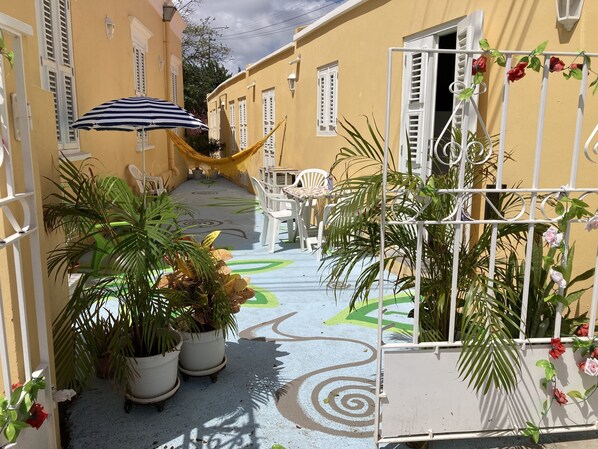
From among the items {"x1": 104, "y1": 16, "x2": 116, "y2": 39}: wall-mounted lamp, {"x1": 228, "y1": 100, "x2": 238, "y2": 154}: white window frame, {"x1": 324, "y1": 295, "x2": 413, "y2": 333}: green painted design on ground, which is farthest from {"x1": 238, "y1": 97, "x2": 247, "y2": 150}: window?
{"x1": 324, "y1": 295, "x2": 413, "y2": 333}: green painted design on ground

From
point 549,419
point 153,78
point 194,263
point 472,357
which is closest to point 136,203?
point 194,263

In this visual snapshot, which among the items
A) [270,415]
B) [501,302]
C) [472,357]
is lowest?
[270,415]

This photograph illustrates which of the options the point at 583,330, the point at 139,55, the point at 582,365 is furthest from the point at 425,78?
the point at 139,55

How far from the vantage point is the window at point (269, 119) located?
32.3ft

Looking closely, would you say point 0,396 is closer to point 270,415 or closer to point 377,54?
point 270,415

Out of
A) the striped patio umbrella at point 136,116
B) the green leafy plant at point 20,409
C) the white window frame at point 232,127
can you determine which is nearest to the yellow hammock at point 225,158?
the striped patio umbrella at point 136,116

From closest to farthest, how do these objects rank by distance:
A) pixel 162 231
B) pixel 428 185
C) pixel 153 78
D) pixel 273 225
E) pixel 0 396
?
pixel 0 396 → pixel 428 185 → pixel 162 231 → pixel 273 225 → pixel 153 78

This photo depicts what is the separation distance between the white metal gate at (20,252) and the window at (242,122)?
11.1 meters

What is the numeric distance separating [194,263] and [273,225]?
3362mm

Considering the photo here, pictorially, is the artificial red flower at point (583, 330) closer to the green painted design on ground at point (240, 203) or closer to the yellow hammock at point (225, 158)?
→ the green painted design on ground at point (240, 203)

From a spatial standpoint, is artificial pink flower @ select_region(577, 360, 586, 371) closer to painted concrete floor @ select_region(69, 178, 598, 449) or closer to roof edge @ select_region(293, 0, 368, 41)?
painted concrete floor @ select_region(69, 178, 598, 449)

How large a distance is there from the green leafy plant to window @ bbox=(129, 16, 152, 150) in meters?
5.75

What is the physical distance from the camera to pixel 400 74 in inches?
180

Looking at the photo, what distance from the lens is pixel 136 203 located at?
7.88 ft
